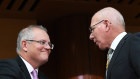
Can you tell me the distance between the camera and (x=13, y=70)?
165cm

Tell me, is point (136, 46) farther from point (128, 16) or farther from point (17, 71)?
point (128, 16)

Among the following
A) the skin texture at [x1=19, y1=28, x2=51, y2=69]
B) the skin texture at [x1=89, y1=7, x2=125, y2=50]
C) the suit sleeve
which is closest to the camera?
the suit sleeve

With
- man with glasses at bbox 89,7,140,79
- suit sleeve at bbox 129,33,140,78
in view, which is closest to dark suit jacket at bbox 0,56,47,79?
man with glasses at bbox 89,7,140,79

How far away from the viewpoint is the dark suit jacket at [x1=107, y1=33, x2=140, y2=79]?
1.26 m

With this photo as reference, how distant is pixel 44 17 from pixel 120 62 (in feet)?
5.14

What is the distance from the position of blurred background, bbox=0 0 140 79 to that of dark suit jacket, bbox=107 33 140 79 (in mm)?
1273

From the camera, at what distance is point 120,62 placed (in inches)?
51.9

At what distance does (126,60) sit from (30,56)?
A: 0.71 m

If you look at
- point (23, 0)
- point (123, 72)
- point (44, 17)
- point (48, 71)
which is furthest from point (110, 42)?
point (48, 71)

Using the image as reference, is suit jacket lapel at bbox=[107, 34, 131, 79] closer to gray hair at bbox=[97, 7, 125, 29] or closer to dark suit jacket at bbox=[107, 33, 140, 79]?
dark suit jacket at bbox=[107, 33, 140, 79]

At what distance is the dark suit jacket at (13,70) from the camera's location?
161 cm

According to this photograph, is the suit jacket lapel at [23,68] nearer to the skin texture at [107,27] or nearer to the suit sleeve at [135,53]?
the skin texture at [107,27]

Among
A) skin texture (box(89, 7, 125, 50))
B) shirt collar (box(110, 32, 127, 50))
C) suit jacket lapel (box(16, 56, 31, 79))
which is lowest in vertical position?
suit jacket lapel (box(16, 56, 31, 79))

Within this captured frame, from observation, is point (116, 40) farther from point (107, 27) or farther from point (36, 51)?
point (36, 51)
